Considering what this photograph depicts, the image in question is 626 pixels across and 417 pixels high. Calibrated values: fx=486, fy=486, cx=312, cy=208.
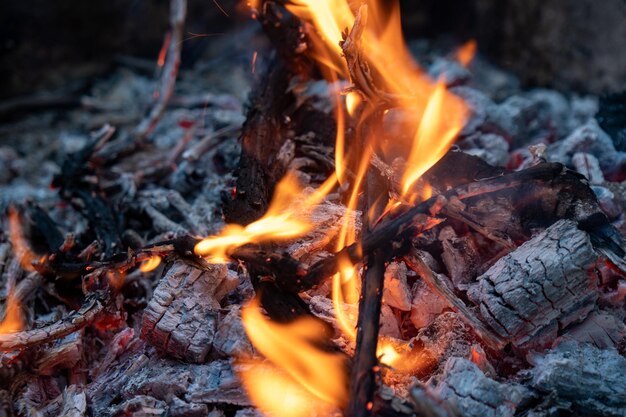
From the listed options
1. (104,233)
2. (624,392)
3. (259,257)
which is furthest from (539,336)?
(104,233)

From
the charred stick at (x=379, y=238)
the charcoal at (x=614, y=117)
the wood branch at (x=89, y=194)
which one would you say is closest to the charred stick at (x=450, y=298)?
the charred stick at (x=379, y=238)

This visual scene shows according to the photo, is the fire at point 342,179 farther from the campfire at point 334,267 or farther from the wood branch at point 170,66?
the wood branch at point 170,66

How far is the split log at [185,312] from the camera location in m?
2.24

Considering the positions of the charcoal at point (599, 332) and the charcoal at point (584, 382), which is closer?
the charcoal at point (584, 382)

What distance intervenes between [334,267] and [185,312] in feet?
2.52

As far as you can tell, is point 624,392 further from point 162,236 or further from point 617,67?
point 617,67

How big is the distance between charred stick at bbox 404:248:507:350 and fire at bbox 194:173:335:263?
59cm

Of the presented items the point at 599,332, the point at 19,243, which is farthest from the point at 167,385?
the point at 599,332

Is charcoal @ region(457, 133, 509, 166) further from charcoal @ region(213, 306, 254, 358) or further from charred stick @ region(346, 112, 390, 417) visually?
charcoal @ region(213, 306, 254, 358)

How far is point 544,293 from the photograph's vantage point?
213 centimetres

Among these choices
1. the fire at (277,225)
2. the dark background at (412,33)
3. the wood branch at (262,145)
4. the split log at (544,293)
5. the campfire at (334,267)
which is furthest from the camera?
the dark background at (412,33)

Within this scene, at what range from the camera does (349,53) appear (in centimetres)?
269

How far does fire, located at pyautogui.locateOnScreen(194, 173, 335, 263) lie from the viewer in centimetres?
235

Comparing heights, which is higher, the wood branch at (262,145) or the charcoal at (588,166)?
the wood branch at (262,145)
